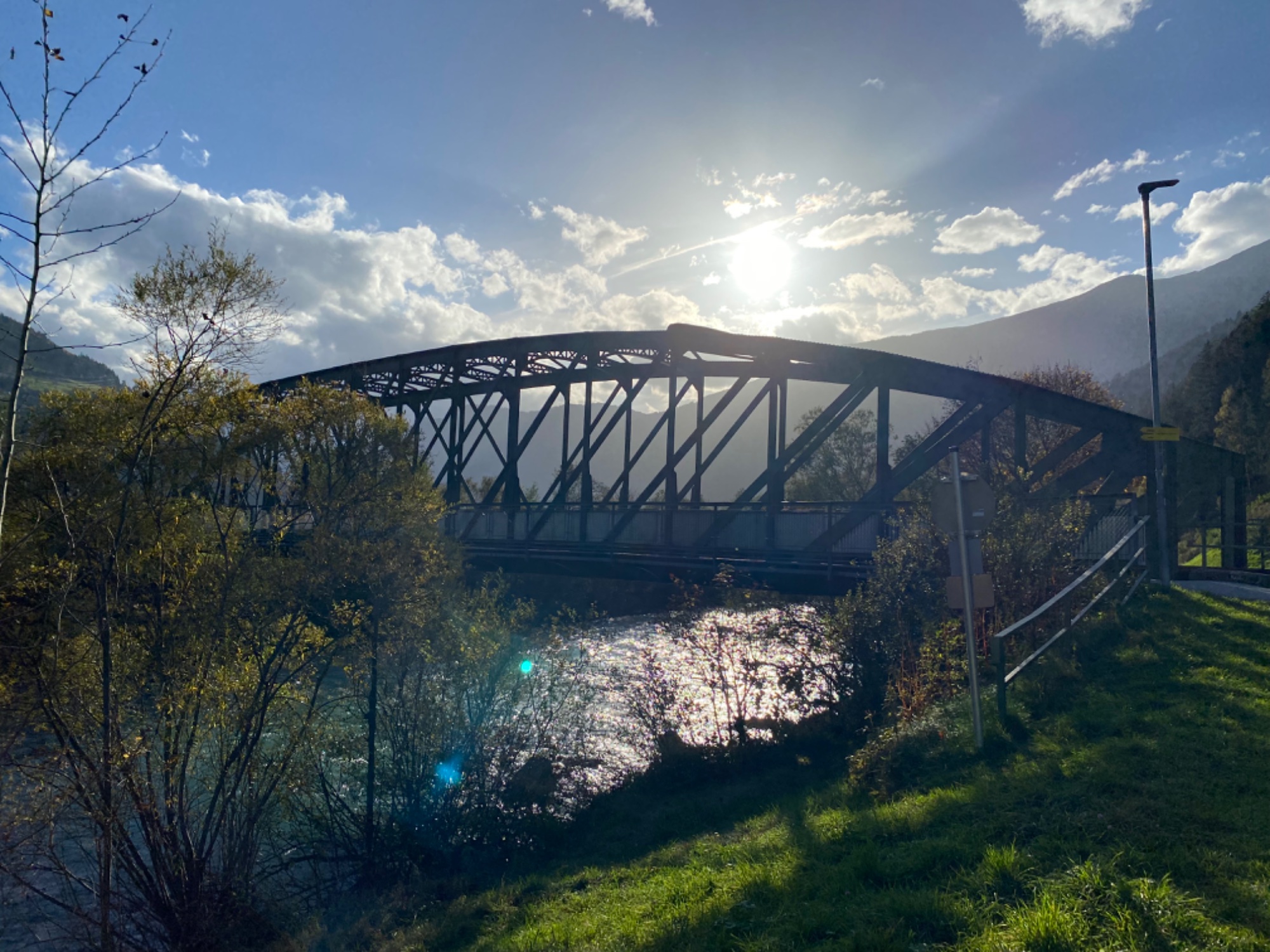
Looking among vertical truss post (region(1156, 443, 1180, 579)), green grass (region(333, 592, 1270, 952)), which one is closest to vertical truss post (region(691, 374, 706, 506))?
vertical truss post (region(1156, 443, 1180, 579))

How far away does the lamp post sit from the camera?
542 inches

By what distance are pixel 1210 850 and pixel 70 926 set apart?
10242 millimetres

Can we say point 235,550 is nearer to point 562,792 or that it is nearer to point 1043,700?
point 562,792

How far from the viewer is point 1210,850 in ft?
15.3

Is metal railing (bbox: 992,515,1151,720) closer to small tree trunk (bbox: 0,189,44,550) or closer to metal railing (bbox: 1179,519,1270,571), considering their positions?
metal railing (bbox: 1179,519,1270,571)

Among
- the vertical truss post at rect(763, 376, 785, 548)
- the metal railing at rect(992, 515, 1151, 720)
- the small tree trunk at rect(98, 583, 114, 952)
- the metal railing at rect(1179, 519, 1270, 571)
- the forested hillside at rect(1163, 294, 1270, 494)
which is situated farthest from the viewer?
the forested hillside at rect(1163, 294, 1270, 494)

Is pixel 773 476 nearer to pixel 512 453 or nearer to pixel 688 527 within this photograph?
pixel 688 527

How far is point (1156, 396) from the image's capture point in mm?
14656

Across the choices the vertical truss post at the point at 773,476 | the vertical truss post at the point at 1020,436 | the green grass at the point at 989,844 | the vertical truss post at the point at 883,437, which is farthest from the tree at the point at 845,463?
the green grass at the point at 989,844

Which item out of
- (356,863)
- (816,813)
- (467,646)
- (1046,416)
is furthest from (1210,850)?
(1046,416)

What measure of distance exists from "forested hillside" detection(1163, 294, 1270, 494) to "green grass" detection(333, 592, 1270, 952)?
112ft

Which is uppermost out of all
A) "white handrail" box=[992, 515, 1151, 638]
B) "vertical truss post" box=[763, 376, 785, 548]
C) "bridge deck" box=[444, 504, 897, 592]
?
"vertical truss post" box=[763, 376, 785, 548]

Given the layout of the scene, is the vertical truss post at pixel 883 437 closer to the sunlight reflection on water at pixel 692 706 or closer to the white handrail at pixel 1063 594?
the white handrail at pixel 1063 594

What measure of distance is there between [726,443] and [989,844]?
935 inches
